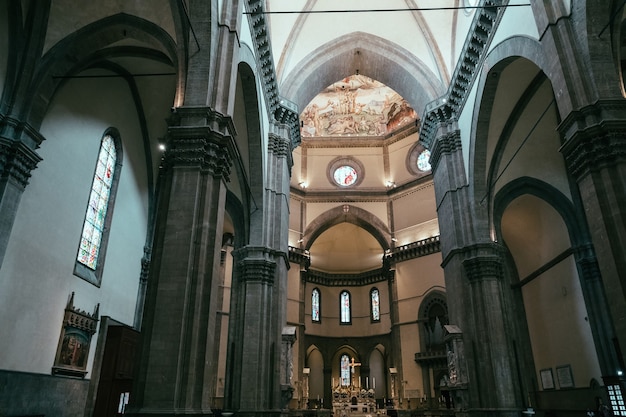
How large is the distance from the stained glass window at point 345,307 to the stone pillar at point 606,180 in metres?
25.5

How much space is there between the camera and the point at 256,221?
14305 millimetres

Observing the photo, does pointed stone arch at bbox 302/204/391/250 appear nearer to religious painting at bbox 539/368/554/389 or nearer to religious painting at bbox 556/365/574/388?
religious painting at bbox 539/368/554/389

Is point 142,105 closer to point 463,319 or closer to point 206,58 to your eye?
point 206,58

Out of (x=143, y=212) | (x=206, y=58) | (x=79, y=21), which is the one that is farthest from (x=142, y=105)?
(x=206, y=58)

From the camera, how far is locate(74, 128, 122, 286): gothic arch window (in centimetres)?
1220

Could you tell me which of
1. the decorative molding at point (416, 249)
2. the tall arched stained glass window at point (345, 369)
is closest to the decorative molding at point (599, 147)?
the decorative molding at point (416, 249)

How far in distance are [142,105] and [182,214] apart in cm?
788

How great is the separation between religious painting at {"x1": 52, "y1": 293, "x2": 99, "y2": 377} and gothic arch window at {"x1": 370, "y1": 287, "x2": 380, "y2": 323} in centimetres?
2169

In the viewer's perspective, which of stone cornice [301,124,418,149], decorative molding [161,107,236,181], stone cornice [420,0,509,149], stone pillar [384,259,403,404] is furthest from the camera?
stone cornice [301,124,418,149]

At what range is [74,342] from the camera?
11.4 meters

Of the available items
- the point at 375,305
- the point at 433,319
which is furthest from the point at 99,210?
the point at 375,305

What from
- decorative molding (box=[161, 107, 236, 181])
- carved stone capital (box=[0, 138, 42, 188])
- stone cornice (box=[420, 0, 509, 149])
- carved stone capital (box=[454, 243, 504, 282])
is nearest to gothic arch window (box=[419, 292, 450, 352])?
stone cornice (box=[420, 0, 509, 149])

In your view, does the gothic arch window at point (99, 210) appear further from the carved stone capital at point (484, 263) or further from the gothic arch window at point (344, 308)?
the gothic arch window at point (344, 308)

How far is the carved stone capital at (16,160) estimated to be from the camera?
339 inches
